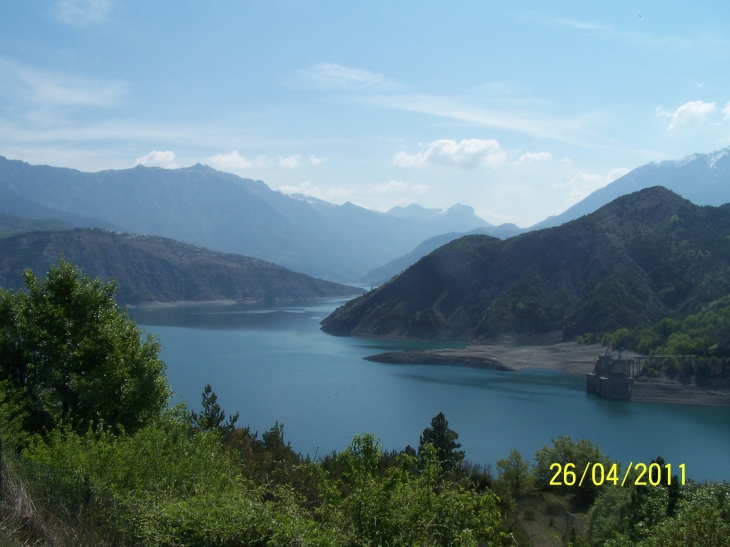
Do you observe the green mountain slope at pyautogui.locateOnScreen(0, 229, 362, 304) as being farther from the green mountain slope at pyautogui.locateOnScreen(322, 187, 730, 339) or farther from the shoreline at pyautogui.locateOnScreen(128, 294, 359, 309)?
the green mountain slope at pyautogui.locateOnScreen(322, 187, 730, 339)

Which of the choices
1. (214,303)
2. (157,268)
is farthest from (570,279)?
(157,268)

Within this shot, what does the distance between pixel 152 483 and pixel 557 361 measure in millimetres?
52551

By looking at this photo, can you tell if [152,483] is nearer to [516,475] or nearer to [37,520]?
[37,520]

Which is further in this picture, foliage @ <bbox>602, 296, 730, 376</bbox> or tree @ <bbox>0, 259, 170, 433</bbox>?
foliage @ <bbox>602, 296, 730, 376</bbox>

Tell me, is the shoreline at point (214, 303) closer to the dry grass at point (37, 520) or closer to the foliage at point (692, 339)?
the foliage at point (692, 339)

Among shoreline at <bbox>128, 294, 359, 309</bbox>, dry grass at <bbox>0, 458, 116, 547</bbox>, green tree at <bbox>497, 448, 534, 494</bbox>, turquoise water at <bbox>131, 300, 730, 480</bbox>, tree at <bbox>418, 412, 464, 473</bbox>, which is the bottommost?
turquoise water at <bbox>131, 300, 730, 480</bbox>

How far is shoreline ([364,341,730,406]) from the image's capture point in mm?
40531

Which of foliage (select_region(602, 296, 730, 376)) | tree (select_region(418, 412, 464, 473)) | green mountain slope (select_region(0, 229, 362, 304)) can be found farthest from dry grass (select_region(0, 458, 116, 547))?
green mountain slope (select_region(0, 229, 362, 304))

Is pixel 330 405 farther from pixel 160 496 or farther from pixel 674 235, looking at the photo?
pixel 674 235

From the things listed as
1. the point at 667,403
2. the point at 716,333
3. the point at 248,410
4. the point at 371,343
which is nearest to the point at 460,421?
the point at 248,410

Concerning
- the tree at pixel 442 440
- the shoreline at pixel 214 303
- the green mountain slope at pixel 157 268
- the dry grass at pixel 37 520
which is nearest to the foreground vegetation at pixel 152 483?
the dry grass at pixel 37 520

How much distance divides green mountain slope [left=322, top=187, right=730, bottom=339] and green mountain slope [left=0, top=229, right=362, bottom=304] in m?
52.5

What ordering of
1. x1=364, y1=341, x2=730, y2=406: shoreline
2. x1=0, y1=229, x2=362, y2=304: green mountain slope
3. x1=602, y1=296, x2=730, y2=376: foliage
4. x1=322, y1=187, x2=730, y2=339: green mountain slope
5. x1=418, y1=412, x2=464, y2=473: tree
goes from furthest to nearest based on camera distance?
1. x1=0, y1=229, x2=362, y2=304: green mountain slope
2. x1=322, y1=187, x2=730, y2=339: green mountain slope
3. x1=602, y1=296, x2=730, y2=376: foliage
4. x1=364, y1=341, x2=730, y2=406: shoreline
5. x1=418, y1=412, x2=464, y2=473: tree

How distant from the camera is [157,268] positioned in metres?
126
